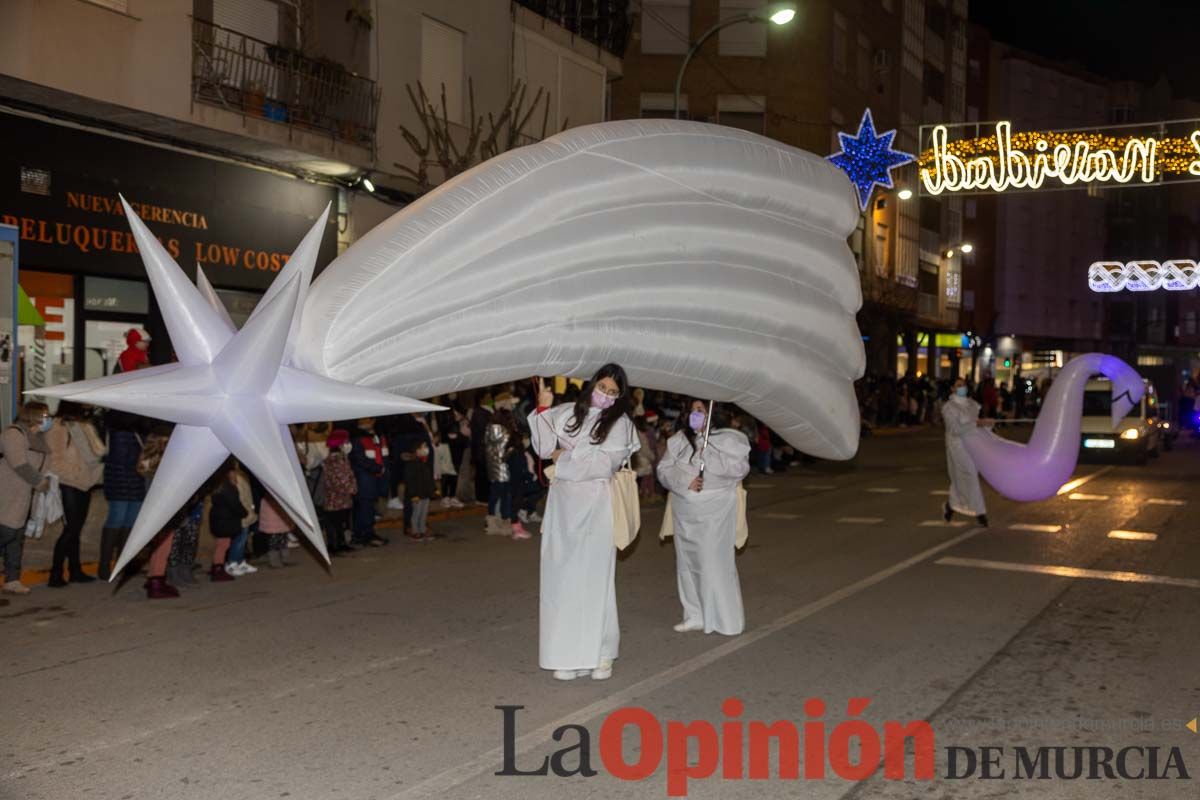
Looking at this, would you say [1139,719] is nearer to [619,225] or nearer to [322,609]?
[619,225]

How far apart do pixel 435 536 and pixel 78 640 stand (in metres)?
5.59

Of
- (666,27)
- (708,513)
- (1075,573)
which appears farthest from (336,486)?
(666,27)

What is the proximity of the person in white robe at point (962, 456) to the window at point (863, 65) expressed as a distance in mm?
30775

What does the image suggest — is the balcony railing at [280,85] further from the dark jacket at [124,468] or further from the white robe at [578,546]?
the white robe at [578,546]

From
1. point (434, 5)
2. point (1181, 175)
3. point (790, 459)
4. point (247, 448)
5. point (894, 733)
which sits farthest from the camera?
point (790, 459)

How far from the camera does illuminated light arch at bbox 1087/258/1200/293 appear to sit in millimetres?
35781

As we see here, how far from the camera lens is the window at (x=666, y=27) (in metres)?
37.2

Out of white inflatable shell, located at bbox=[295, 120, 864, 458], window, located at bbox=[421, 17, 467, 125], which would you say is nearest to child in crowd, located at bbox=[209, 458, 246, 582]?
white inflatable shell, located at bbox=[295, 120, 864, 458]

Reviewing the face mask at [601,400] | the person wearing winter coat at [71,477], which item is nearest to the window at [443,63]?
the person wearing winter coat at [71,477]

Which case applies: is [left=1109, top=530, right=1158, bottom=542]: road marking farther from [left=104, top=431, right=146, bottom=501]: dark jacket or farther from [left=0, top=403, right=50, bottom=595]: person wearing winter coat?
[left=0, top=403, right=50, bottom=595]: person wearing winter coat

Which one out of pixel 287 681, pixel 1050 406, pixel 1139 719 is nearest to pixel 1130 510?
pixel 1050 406

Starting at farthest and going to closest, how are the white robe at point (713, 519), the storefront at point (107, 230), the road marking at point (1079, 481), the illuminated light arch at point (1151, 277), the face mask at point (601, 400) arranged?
the illuminated light arch at point (1151, 277), the road marking at point (1079, 481), the storefront at point (107, 230), the white robe at point (713, 519), the face mask at point (601, 400)

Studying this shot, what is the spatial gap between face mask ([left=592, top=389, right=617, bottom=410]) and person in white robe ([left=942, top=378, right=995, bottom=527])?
26.2ft

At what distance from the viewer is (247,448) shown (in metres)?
5.34
